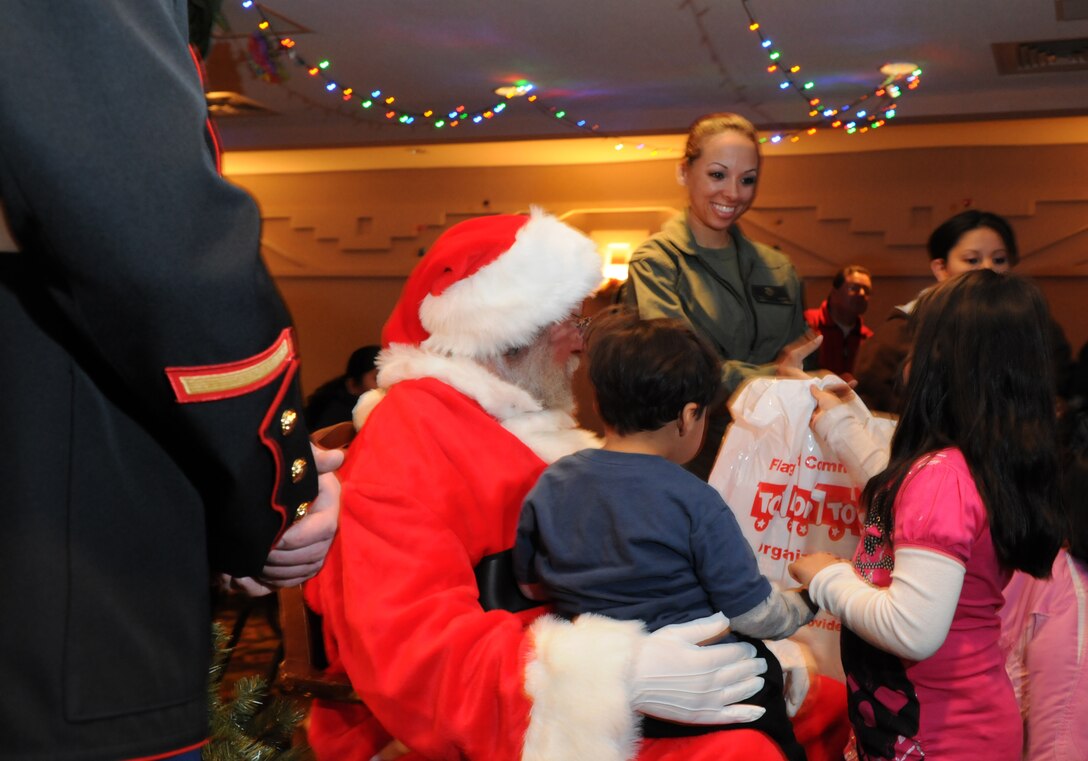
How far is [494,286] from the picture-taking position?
2.03m

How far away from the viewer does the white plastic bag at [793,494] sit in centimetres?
222

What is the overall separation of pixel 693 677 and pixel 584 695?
0.56 feet

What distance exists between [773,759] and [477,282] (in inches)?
40.8

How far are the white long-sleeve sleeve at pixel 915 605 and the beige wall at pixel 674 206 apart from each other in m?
6.23

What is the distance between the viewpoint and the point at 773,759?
1642 millimetres

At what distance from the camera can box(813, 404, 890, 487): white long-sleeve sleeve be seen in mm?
2020

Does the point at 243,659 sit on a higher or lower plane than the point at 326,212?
lower

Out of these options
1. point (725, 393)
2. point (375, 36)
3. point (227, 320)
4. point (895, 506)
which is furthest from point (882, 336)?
point (375, 36)

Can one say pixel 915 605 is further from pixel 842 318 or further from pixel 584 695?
pixel 842 318

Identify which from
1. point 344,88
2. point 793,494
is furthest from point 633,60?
point 793,494

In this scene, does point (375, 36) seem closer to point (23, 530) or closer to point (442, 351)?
point (442, 351)

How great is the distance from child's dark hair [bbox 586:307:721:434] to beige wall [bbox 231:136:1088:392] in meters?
6.10

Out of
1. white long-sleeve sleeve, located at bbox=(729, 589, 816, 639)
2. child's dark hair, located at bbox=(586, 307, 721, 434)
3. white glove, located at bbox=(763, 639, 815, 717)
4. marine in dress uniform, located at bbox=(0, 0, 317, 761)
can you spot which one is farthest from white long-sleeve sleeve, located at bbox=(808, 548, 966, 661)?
marine in dress uniform, located at bbox=(0, 0, 317, 761)

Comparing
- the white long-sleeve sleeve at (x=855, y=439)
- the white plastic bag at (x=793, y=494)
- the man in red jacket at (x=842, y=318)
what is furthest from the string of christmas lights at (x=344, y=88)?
the white long-sleeve sleeve at (x=855, y=439)
